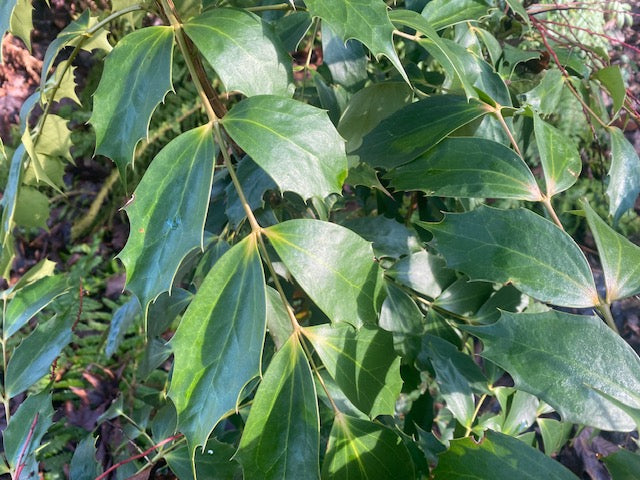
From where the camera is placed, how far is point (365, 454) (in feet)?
2.12

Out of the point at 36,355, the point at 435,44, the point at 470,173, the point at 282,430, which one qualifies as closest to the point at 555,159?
the point at 470,173

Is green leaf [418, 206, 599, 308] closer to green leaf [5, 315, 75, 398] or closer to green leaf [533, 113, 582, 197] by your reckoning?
green leaf [533, 113, 582, 197]

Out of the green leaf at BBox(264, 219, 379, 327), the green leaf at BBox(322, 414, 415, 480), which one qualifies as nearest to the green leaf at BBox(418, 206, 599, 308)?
the green leaf at BBox(264, 219, 379, 327)

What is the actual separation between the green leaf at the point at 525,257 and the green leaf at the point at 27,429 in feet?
2.07

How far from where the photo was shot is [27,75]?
91.7 inches

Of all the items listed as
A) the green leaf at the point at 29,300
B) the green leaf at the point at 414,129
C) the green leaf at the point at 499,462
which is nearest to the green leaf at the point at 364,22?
the green leaf at the point at 414,129

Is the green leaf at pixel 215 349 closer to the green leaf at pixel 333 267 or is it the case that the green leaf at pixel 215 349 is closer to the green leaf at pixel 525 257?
the green leaf at pixel 333 267

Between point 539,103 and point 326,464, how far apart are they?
69cm

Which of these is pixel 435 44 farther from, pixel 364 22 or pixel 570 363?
pixel 570 363

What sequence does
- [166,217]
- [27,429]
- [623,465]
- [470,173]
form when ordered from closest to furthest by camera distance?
[623,465] → [166,217] → [470,173] → [27,429]

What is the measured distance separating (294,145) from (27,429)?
59cm

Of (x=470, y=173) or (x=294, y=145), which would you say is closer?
(x=294, y=145)

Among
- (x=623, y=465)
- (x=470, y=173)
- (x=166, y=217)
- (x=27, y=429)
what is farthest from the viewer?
(x=27, y=429)

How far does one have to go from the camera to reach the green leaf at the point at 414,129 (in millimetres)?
746
